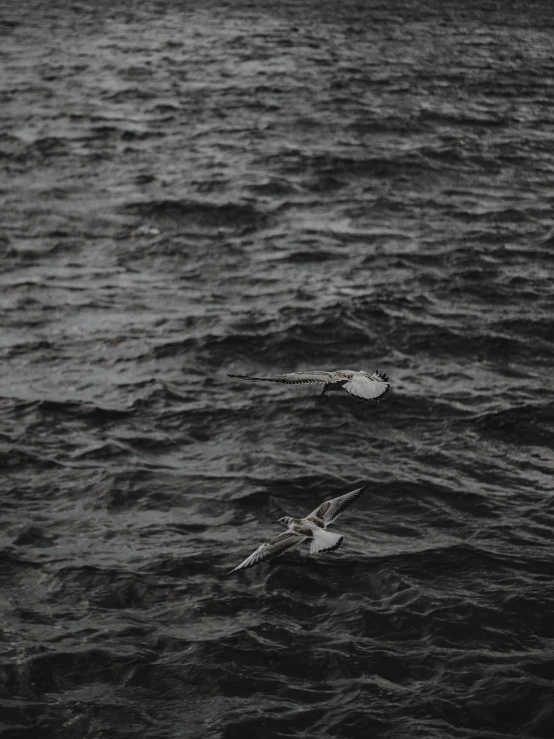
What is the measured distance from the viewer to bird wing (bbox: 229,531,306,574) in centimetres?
1242

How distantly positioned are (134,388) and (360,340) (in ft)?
14.5

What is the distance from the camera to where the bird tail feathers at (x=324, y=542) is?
12117 millimetres

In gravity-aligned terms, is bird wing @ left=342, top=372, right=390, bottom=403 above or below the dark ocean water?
above

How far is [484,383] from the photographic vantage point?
19.6 meters

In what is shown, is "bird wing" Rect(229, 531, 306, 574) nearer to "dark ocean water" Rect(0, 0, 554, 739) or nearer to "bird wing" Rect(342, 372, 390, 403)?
"dark ocean water" Rect(0, 0, 554, 739)

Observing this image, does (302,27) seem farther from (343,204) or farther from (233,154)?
(343,204)

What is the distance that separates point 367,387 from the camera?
1298cm

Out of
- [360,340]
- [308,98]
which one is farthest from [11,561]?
[308,98]

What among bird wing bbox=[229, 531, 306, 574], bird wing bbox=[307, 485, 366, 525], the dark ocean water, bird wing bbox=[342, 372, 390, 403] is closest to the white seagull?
bird wing bbox=[342, 372, 390, 403]

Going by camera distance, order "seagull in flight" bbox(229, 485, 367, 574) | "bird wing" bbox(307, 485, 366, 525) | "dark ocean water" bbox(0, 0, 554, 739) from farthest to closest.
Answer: "bird wing" bbox(307, 485, 366, 525)
"dark ocean water" bbox(0, 0, 554, 739)
"seagull in flight" bbox(229, 485, 367, 574)

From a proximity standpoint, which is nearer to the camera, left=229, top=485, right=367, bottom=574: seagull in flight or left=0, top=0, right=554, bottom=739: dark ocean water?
left=229, top=485, right=367, bottom=574: seagull in flight

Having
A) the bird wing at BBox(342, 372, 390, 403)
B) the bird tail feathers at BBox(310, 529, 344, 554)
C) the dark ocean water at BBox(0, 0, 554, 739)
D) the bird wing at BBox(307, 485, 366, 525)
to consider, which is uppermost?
the bird wing at BBox(342, 372, 390, 403)

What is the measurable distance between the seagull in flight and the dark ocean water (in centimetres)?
137

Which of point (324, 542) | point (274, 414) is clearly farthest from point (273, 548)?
point (274, 414)
